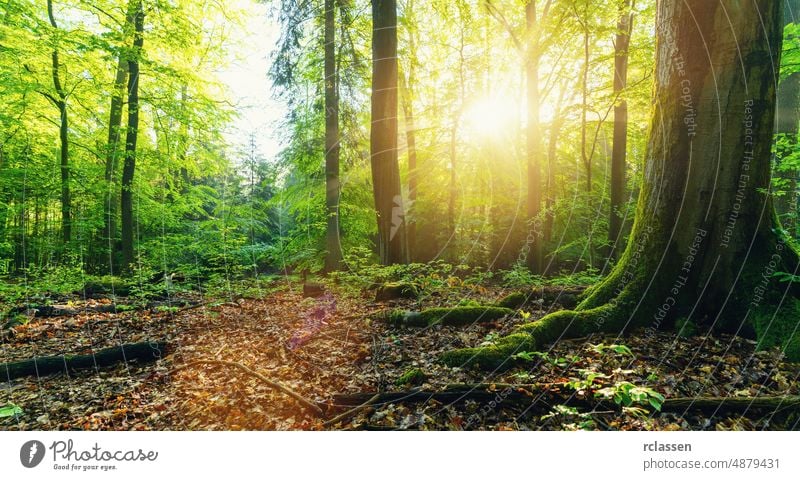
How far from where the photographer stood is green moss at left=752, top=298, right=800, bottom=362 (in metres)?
3.22

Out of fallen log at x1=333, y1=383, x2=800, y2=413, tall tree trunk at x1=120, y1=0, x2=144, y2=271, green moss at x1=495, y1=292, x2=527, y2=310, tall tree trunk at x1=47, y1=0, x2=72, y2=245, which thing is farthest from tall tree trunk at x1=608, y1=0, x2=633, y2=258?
tall tree trunk at x1=47, y1=0, x2=72, y2=245

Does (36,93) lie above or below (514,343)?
above

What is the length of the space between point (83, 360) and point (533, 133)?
38.1 feet

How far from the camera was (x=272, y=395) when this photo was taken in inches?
134

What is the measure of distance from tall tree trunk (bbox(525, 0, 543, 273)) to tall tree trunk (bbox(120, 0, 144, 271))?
36.1 ft

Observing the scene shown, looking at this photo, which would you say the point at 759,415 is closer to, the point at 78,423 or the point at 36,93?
the point at 78,423

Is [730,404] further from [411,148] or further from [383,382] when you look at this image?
[411,148]

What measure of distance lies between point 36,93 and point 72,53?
1.56m

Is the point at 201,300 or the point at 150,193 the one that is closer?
the point at 201,300

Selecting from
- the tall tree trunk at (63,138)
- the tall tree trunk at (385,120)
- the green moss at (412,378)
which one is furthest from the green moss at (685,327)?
the tall tree trunk at (63,138)

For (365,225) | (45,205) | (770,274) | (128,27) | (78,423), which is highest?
(128,27)
